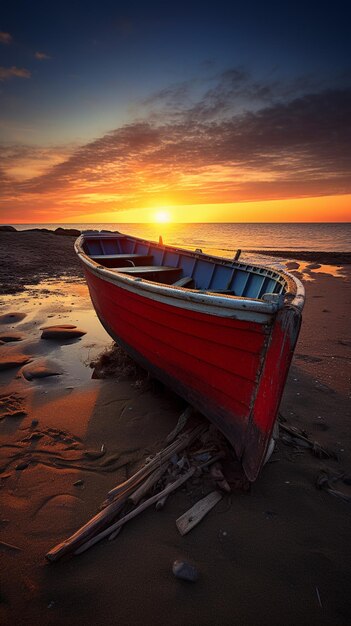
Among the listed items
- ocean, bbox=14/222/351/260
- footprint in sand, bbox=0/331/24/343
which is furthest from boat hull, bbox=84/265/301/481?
ocean, bbox=14/222/351/260

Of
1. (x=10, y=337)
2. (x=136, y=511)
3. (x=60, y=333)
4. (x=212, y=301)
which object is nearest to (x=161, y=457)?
(x=136, y=511)

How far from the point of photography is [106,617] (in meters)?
2.34

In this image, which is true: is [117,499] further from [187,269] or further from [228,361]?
[187,269]

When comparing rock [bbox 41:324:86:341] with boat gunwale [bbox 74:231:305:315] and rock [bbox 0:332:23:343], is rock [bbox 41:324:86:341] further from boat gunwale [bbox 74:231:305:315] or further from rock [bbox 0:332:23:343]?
boat gunwale [bbox 74:231:305:315]

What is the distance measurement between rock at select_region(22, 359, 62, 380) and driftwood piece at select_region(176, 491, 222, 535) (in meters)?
3.87

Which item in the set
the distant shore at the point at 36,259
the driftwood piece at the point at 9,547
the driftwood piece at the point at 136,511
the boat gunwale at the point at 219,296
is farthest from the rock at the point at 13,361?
the distant shore at the point at 36,259

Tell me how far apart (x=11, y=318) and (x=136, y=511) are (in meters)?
7.55

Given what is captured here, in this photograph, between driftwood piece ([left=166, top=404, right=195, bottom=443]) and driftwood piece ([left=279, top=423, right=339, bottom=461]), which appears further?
driftwood piece ([left=166, top=404, right=195, bottom=443])

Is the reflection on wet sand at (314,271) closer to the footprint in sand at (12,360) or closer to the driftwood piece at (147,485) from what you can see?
the footprint in sand at (12,360)

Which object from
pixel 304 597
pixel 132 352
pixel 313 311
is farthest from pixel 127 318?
pixel 313 311

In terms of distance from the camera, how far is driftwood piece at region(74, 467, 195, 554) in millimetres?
2830

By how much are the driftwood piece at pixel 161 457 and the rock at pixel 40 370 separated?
317 centimetres

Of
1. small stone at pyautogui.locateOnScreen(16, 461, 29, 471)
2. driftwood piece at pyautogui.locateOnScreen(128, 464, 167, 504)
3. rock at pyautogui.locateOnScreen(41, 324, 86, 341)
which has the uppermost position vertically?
driftwood piece at pyautogui.locateOnScreen(128, 464, 167, 504)

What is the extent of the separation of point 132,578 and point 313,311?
928 centimetres
